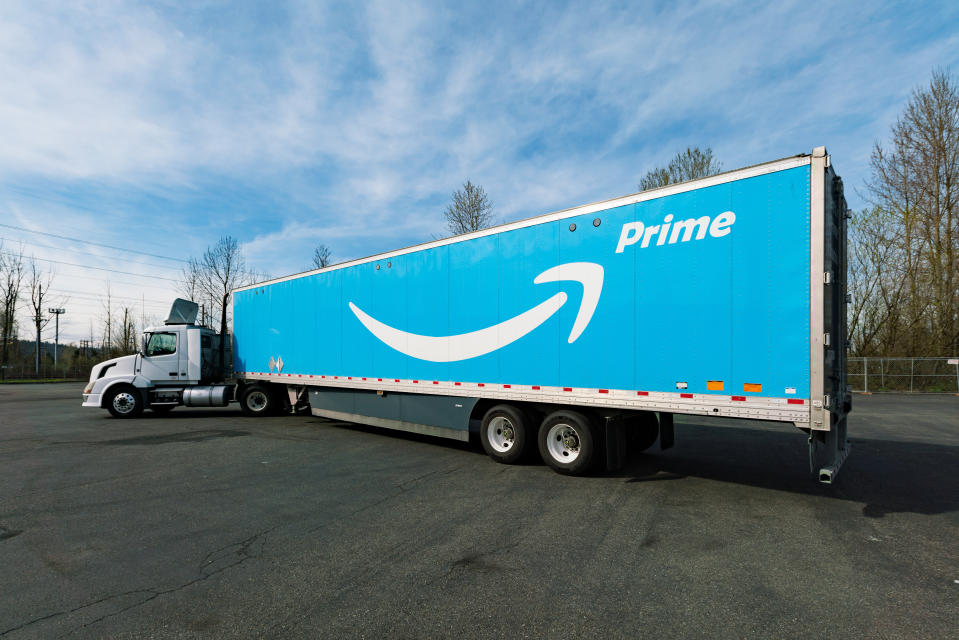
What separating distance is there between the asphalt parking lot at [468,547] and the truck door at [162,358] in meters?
6.02

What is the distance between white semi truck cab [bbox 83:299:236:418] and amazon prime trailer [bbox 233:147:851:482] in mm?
6857

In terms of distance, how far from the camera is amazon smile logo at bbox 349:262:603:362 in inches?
277

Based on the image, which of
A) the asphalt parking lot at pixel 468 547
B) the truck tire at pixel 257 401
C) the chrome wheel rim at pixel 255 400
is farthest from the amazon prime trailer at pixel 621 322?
the chrome wheel rim at pixel 255 400

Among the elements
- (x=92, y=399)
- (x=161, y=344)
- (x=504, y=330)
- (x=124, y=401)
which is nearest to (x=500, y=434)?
(x=504, y=330)

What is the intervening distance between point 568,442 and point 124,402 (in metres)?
13.5

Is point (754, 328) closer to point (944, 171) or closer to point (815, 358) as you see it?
point (815, 358)

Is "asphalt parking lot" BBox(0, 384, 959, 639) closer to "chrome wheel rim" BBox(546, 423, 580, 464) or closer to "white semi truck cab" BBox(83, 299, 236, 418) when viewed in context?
"chrome wheel rim" BBox(546, 423, 580, 464)

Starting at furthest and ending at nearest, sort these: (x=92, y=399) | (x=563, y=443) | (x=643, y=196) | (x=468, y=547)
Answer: (x=92, y=399) < (x=563, y=443) < (x=643, y=196) < (x=468, y=547)

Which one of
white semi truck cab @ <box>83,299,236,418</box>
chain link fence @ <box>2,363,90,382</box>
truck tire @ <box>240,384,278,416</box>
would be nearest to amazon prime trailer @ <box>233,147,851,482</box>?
truck tire @ <box>240,384,278,416</box>

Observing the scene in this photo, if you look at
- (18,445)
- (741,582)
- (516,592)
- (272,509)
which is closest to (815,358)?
(741,582)

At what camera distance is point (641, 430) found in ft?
26.5

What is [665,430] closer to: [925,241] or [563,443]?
[563,443]

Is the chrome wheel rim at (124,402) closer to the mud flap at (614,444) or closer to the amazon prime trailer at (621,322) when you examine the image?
the amazon prime trailer at (621,322)

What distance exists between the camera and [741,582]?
386cm
